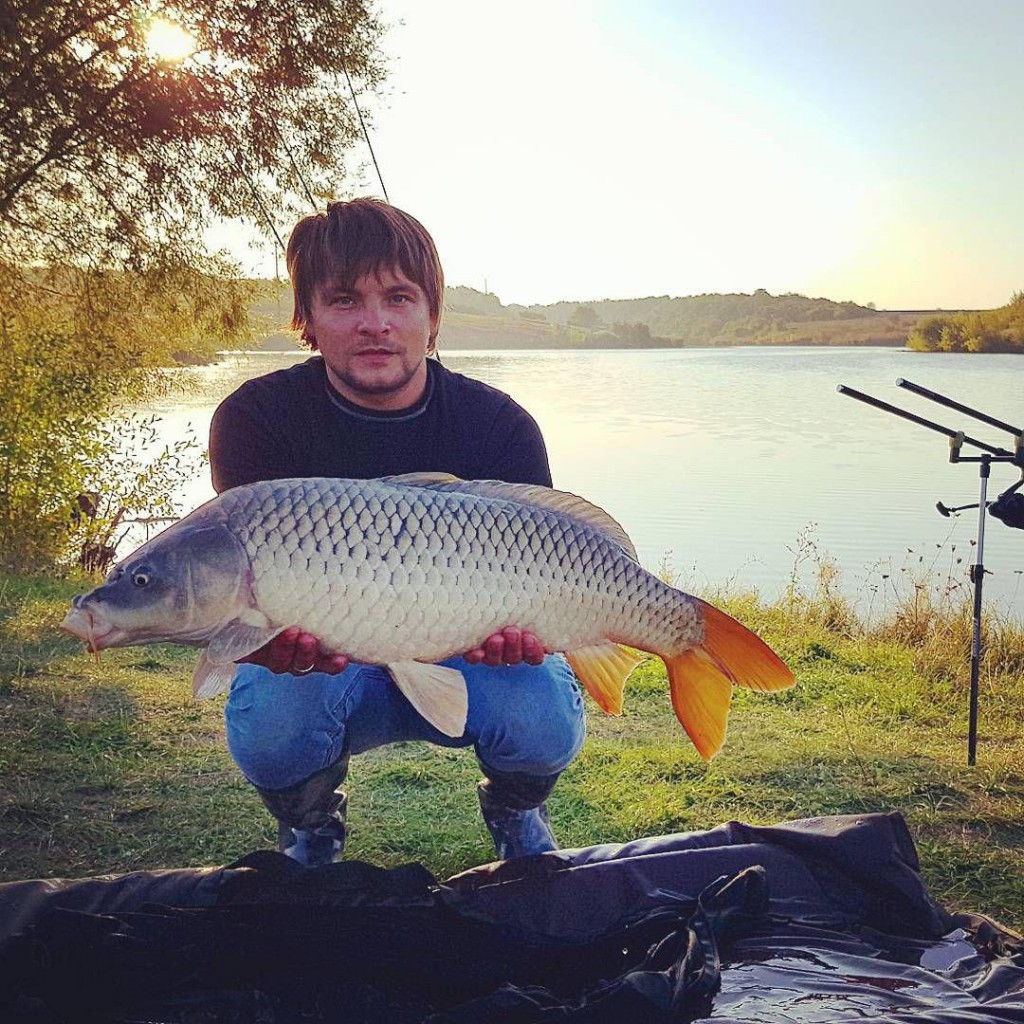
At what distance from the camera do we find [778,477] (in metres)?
10.5

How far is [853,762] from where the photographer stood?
93.7 inches

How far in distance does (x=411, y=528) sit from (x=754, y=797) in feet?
3.89

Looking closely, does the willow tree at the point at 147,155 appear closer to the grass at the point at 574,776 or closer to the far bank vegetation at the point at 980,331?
the grass at the point at 574,776

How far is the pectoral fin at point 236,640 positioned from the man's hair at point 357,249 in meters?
0.61

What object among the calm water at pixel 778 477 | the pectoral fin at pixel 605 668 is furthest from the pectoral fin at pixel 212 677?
the calm water at pixel 778 477

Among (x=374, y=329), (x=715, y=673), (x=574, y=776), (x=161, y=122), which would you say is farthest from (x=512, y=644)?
(x=161, y=122)

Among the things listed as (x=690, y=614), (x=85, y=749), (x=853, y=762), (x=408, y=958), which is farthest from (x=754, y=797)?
(x=85, y=749)

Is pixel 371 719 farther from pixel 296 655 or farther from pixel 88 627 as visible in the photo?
pixel 88 627

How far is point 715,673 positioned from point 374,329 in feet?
2.48

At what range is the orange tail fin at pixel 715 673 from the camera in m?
1.54

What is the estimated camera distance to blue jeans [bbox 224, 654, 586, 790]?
1565 millimetres

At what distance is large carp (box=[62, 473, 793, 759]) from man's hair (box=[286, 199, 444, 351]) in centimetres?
41

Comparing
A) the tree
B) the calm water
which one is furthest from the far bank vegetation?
the tree

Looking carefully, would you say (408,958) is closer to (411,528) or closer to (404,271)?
(411,528)
